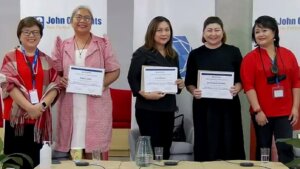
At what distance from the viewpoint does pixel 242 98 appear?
5484 mm

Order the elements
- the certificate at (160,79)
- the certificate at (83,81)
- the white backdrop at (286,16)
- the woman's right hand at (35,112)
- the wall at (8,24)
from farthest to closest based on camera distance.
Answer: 1. the wall at (8,24)
2. the white backdrop at (286,16)
3. the certificate at (160,79)
4. the certificate at (83,81)
5. the woman's right hand at (35,112)

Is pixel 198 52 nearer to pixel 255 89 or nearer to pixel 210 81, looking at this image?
pixel 210 81

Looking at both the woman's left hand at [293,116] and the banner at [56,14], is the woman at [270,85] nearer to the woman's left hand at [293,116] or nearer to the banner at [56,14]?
the woman's left hand at [293,116]

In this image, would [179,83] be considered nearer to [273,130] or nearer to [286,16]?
[273,130]

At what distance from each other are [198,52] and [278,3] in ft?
4.98

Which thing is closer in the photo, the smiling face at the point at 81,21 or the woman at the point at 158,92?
the smiling face at the point at 81,21

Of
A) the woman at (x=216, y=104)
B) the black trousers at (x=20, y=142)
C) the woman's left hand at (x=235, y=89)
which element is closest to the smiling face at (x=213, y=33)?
the woman at (x=216, y=104)

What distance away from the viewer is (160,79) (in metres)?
4.13

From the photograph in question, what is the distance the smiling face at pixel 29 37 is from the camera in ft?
12.9

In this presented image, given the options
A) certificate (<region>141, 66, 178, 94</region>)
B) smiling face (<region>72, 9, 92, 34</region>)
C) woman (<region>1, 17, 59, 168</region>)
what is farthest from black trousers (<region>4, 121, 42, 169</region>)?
certificate (<region>141, 66, 178, 94</region>)

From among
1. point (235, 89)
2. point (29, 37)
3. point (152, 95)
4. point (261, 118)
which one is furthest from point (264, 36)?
point (29, 37)

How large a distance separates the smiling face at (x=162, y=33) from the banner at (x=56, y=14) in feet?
4.17

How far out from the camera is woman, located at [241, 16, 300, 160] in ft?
13.3

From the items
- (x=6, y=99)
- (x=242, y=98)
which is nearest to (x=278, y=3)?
(x=242, y=98)
